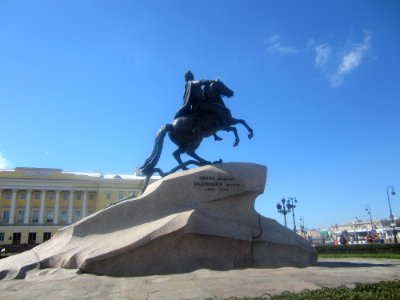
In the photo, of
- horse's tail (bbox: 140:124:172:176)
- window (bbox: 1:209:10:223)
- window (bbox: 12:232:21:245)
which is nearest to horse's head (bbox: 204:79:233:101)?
horse's tail (bbox: 140:124:172:176)

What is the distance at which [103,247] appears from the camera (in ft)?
27.4

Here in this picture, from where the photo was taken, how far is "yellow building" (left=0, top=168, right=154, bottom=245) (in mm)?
65781

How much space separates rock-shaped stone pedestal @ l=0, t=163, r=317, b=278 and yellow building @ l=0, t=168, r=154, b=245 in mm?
56519

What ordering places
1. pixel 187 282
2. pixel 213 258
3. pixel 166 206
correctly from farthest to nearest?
1. pixel 166 206
2. pixel 213 258
3. pixel 187 282

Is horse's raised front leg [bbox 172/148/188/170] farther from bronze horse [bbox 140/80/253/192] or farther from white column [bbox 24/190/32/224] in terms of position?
white column [bbox 24/190/32/224]

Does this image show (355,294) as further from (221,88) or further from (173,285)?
(221,88)

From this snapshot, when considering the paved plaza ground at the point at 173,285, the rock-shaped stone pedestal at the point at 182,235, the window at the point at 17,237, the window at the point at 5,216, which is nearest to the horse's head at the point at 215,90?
the rock-shaped stone pedestal at the point at 182,235

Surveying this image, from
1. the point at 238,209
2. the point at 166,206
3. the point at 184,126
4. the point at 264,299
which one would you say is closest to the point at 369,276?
the point at 264,299

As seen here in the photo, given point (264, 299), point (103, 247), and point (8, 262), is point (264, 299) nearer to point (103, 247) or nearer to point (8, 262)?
point (103, 247)

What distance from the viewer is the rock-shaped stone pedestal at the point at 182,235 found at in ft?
26.9

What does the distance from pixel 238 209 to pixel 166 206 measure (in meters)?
2.02

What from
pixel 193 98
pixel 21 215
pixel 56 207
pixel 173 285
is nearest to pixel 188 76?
pixel 193 98

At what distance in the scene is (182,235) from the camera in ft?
28.1

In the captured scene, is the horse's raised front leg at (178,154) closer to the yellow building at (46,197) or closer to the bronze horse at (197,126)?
the bronze horse at (197,126)
